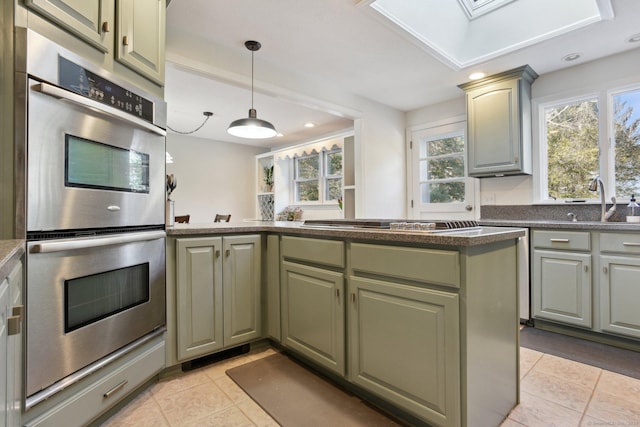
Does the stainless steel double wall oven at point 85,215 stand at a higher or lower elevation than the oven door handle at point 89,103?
lower

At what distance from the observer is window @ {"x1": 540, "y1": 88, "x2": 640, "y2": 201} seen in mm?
2805

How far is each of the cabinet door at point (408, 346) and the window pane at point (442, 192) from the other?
288 centimetres

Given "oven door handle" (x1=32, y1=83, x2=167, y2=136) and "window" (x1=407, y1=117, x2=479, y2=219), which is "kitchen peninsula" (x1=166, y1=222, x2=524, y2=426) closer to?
"oven door handle" (x1=32, y1=83, x2=167, y2=136)

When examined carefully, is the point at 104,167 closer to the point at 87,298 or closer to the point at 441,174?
the point at 87,298

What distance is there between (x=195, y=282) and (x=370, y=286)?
1.09m

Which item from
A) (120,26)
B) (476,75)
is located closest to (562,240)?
(476,75)

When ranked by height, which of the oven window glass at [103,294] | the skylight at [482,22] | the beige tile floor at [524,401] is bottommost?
the beige tile floor at [524,401]

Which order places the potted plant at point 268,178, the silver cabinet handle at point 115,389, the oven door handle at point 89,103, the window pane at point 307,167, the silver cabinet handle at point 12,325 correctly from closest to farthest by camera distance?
1. the silver cabinet handle at point 12,325
2. the oven door handle at point 89,103
3. the silver cabinet handle at point 115,389
4. the window pane at point 307,167
5. the potted plant at point 268,178

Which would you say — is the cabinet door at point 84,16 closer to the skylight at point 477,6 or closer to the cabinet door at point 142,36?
the cabinet door at point 142,36

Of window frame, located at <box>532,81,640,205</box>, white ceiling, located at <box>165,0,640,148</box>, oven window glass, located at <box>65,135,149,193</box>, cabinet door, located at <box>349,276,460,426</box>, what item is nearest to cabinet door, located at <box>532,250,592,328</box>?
window frame, located at <box>532,81,640,205</box>

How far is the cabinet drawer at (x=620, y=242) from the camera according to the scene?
2.26 m

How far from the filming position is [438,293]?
1.30 meters

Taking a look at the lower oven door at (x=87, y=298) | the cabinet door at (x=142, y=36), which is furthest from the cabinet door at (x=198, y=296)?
the cabinet door at (x=142, y=36)

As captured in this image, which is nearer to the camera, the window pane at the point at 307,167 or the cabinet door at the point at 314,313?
the cabinet door at the point at 314,313
